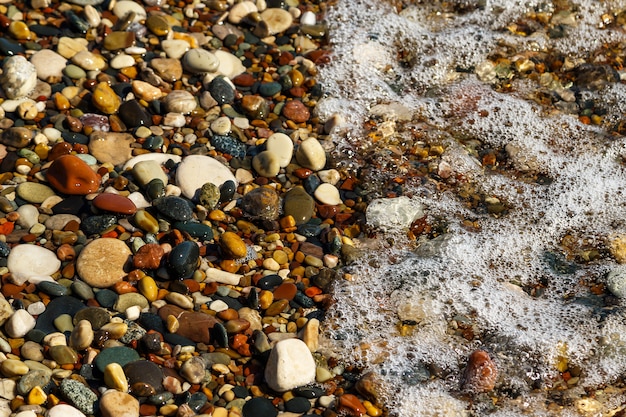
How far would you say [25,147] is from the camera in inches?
168

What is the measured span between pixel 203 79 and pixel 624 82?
112 inches

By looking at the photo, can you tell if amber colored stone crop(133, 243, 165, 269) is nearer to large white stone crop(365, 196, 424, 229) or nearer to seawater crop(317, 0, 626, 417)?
seawater crop(317, 0, 626, 417)

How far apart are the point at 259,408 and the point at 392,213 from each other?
139 centimetres

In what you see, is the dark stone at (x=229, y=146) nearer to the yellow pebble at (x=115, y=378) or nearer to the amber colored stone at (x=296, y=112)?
the amber colored stone at (x=296, y=112)

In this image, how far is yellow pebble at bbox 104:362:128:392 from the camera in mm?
3279

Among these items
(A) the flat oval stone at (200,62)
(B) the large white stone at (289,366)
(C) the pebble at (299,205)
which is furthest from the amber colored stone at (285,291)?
(A) the flat oval stone at (200,62)

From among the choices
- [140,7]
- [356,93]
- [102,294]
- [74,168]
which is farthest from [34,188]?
[356,93]

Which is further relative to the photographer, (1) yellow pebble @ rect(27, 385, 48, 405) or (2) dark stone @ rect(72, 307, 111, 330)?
(2) dark stone @ rect(72, 307, 111, 330)

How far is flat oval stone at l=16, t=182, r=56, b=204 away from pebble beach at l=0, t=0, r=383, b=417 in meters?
0.01

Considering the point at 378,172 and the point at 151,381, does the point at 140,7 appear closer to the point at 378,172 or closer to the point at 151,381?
the point at 378,172

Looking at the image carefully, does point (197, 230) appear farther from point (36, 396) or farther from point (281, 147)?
point (36, 396)

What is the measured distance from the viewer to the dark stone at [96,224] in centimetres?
391

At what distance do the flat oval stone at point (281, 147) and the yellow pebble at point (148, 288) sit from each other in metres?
1.11

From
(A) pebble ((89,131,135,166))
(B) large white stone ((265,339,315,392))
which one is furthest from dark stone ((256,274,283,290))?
(A) pebble ((89,131,135,166))
